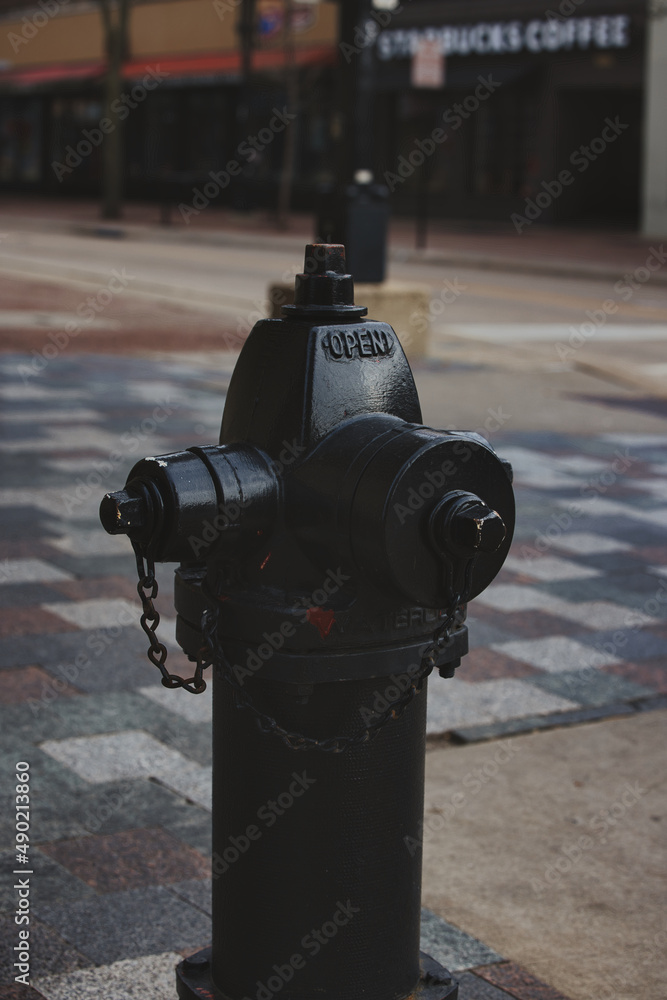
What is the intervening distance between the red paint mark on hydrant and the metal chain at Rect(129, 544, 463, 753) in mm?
146

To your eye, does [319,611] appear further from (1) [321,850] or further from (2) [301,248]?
(2) [301,248]

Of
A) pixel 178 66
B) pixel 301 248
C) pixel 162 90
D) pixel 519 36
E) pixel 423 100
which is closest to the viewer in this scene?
pixel 301 248

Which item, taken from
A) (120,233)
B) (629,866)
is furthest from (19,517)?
(120,233)

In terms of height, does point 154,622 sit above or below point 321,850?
above

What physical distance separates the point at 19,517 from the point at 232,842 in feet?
13.9

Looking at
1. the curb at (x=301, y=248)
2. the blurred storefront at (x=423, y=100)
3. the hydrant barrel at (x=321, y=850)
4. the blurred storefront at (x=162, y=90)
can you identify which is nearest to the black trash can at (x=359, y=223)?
the hydrant barrel at (x=321, y=850)

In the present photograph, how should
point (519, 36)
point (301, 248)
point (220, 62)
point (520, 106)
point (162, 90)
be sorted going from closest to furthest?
point (301, 248)
point (519, 36)
point (520, 106)
point (220, 62)
point (162, 90)

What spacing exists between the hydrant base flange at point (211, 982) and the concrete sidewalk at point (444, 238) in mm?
19119

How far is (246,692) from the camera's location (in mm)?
2107

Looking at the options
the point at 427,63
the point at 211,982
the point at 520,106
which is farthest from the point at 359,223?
the point at 520,106

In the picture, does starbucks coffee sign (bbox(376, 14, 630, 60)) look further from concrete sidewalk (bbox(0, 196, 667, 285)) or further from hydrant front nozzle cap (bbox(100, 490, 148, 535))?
hydrant front nozzle cap (bbox(100, 490, 148, 535))

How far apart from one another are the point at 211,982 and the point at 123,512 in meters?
0.85

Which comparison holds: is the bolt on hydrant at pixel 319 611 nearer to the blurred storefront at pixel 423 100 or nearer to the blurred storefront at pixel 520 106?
the blurred storefront at pixel 423 100

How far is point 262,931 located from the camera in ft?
7.15
